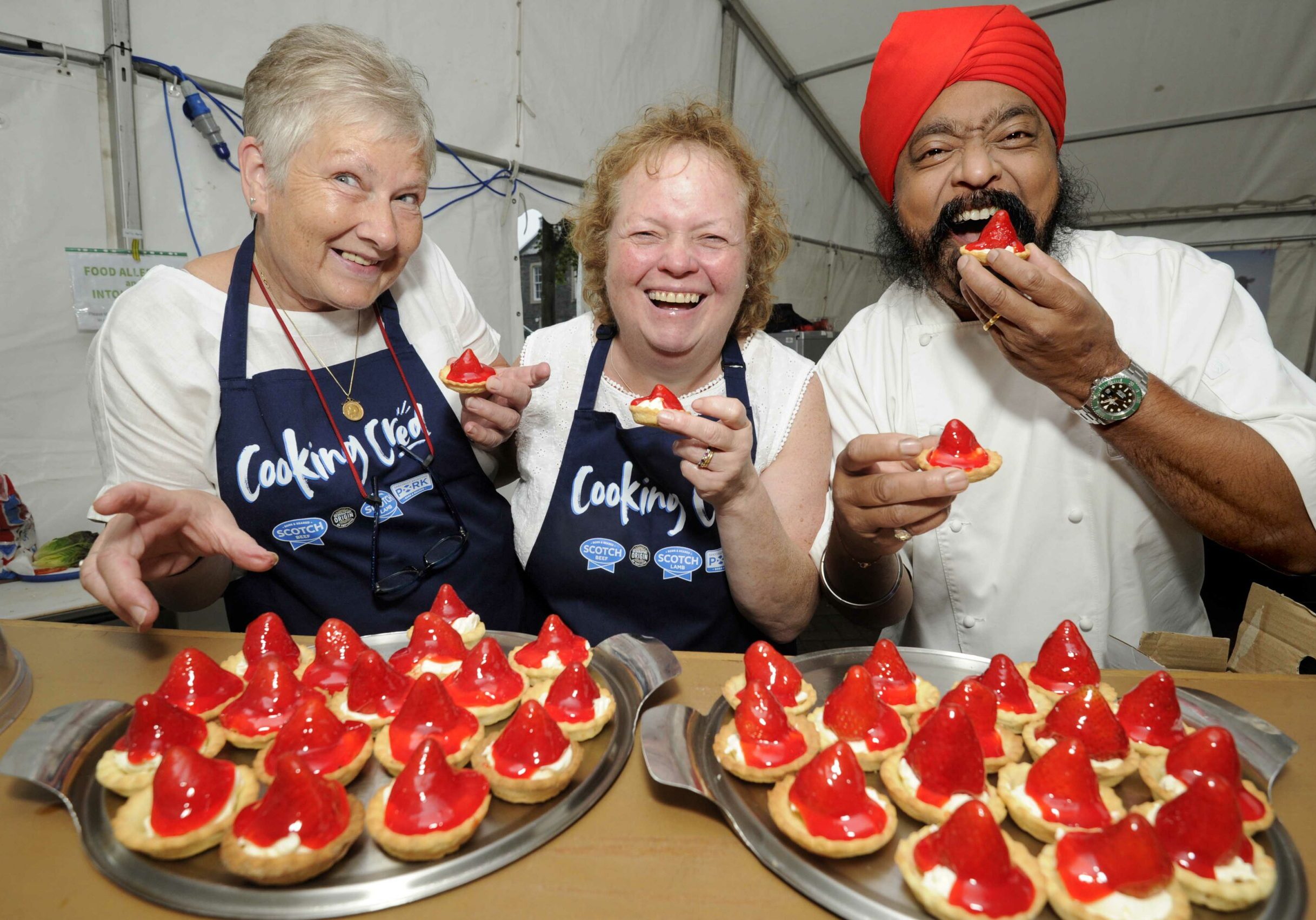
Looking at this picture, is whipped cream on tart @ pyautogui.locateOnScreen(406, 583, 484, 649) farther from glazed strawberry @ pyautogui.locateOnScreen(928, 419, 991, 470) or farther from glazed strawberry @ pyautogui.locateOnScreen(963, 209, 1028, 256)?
glazed strawberry @ pyautogui.locateOnScreen(963, 209, 1028, 256)

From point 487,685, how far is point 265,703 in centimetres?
45

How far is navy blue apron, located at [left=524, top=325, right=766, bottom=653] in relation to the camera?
2.31 metres

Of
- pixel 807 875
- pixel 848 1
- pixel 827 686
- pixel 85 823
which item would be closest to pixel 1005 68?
pixel 827 686

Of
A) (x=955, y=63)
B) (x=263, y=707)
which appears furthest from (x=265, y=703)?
(x=955, y=63)

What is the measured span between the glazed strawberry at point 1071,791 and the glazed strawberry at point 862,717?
0.28m

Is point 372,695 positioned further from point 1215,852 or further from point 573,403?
point 1215,852

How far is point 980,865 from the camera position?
1020mm

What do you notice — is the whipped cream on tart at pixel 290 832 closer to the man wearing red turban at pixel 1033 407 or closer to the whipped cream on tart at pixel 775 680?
the whipped cream on tart at pixel 775 680

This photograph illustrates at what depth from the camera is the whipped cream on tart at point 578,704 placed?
1.42 m

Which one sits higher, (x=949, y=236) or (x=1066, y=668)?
(x=949, y=236)

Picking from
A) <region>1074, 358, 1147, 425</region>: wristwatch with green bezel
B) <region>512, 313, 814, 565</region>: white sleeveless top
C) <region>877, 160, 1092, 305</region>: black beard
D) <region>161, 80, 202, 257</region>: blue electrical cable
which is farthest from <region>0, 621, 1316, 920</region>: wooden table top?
<region>161, 80, 202, 257</region>: blue electrical cable

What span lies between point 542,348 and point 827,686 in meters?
1.62

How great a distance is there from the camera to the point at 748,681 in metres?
1.51

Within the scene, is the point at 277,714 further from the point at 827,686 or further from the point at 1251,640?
the point at 1251,640
